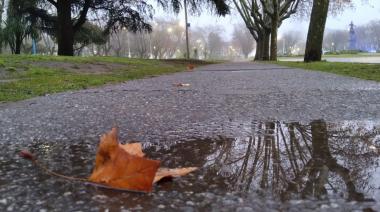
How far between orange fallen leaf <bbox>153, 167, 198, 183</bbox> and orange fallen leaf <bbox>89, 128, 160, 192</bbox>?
4.7 inches

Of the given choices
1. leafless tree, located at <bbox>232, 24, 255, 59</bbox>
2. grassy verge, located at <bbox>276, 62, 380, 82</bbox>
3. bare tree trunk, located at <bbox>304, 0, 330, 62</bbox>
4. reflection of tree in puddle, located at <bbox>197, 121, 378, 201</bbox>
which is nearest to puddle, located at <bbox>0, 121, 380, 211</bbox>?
reflection of tree in puddle, located at <bbox>197, 121, 378, 201</bbox>

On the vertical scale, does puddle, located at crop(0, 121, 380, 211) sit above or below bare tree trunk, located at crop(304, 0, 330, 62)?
below

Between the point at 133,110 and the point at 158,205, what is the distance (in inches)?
84.4

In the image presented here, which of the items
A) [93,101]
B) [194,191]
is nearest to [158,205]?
[194,191]

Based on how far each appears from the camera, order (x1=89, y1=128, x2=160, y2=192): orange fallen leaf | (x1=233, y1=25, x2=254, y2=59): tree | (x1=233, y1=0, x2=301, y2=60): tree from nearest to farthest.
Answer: (x1=89, y1=128, x2=160, y2=192): orange fallen leaf, (x1=233, y1=0, x2=301, y2=60): tree, (x1=233, y1=25, x2=254, y2=59): tree

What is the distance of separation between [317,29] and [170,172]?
48.1 ft

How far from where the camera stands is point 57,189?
145 centimetres

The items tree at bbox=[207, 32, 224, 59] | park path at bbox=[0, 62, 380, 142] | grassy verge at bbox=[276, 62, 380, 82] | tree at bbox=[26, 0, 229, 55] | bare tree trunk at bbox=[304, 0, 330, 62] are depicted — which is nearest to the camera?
park path at bbox=[0, 62, 380, 142]

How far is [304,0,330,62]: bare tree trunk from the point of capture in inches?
593

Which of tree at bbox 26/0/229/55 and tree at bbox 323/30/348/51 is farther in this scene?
tree at bbox 323/30/348/51

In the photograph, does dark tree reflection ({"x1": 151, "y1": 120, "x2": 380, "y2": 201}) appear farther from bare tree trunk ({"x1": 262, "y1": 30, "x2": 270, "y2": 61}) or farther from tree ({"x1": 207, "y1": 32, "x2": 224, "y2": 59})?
tree ({"x1": 207, "y1": 32, "x2": 224, "y2": 59})

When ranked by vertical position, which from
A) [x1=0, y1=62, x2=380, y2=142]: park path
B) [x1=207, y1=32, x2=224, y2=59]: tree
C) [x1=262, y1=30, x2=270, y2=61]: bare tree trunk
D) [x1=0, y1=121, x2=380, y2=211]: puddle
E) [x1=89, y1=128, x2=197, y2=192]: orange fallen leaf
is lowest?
[x1=0, y1=121, x2=380, y2=211]: puddle

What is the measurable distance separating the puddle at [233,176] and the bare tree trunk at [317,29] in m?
13.6

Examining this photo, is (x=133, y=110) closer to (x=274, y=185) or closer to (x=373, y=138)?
(x=373, y=138)
